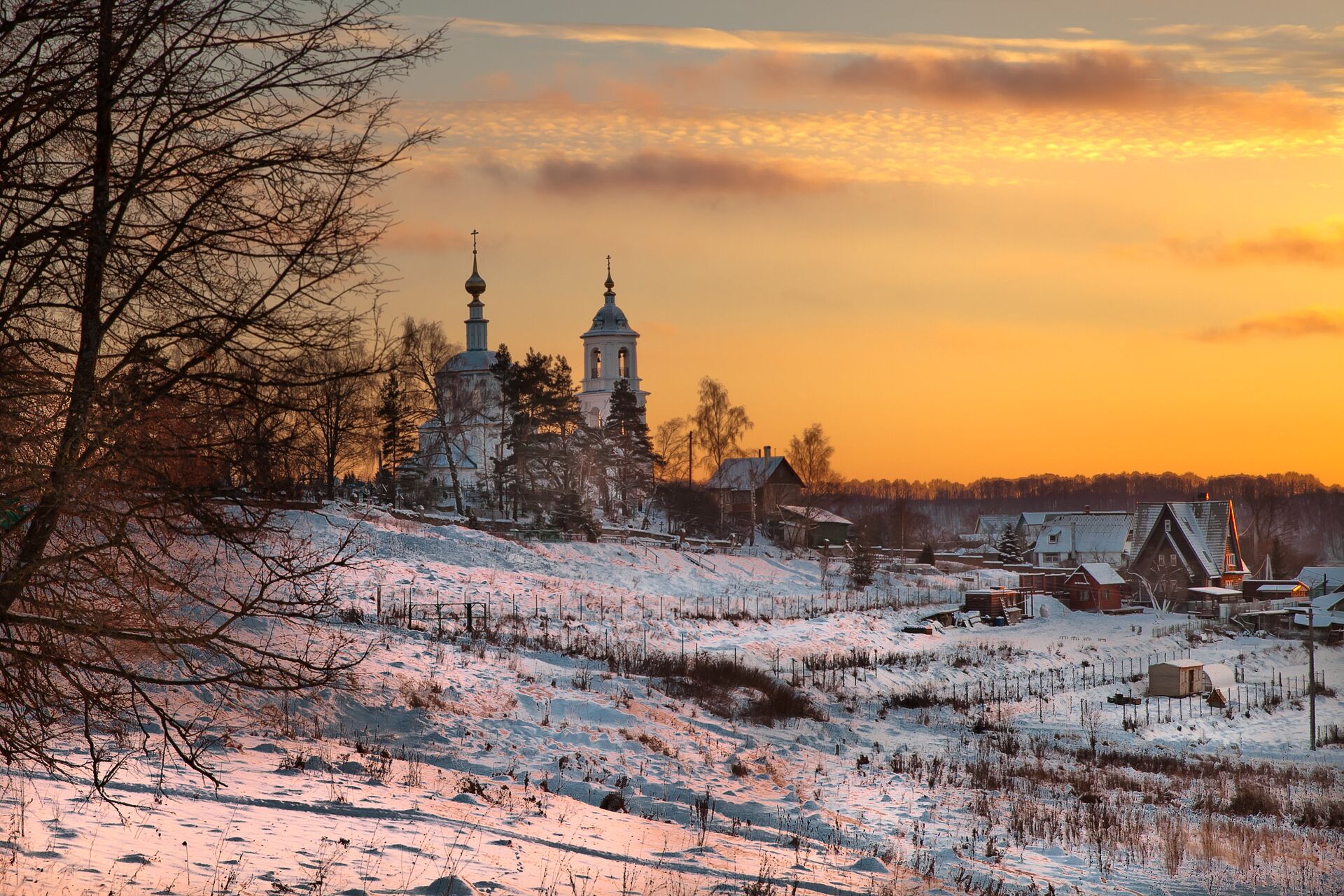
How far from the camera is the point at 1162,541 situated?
70188 mm

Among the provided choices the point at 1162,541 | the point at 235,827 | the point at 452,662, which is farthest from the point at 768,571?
the point at 235,827

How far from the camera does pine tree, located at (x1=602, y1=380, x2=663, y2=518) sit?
70.8m

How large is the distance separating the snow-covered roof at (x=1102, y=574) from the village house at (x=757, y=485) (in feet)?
85.9

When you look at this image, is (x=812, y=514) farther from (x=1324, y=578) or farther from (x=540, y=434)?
(x=1324, y=578)

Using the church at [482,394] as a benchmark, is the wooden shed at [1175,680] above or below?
below

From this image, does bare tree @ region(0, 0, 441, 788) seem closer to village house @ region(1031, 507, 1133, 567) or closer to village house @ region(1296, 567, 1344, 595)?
village house @ region(1296, 567, 1344, 595)

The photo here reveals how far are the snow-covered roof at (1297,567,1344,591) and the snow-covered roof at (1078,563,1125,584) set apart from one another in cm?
1248

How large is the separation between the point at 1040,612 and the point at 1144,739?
108 ft

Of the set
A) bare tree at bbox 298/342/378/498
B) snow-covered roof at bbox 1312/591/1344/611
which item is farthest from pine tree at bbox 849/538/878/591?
bare tree at bbox 298/342/378/498

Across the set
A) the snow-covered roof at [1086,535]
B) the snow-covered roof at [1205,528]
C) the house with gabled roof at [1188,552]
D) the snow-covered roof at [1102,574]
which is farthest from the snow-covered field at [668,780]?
the snow-covered roof at [1086,535]

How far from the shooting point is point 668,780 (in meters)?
16.8

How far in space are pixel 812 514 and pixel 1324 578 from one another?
112 feet

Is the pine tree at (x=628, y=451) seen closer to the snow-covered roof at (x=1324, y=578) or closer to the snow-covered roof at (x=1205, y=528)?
the snow-covered roof at (x=1205, y=528)

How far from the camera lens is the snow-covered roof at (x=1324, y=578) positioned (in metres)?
71.1
